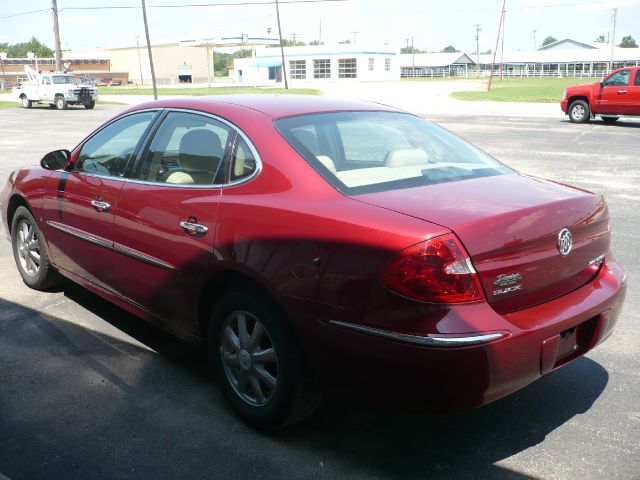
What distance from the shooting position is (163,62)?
112m

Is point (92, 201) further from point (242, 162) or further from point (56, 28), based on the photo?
point (56, 28)

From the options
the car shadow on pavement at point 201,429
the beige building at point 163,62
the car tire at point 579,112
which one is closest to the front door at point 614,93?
the car tire at point 579,112

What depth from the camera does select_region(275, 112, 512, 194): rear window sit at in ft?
10.8

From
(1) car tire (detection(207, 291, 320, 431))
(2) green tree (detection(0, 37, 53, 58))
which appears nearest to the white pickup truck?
(1) car tire (detection(207, 291, 320, 431))

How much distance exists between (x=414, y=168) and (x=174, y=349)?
200 cm

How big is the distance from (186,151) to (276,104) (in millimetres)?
578

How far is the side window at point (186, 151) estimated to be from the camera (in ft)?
11.9

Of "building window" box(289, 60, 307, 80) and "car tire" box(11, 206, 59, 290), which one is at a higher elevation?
"car tire" box(11, 206, 59, 290)

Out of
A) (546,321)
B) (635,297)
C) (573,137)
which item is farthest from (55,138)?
(546,321)

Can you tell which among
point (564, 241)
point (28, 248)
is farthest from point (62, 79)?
point (564, 241)

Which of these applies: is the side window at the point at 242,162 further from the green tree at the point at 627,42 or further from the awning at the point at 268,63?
the green tree at the point at 627,42

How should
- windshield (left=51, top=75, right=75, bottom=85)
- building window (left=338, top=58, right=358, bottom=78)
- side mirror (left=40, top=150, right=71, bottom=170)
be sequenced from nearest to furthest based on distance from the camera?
side mirror (left=40, top=150, right=71, bottom=170) < windshield (left=51, top=75, right=75, bottom=85) < building window (left=338, top=58, right=358, bottom=78)

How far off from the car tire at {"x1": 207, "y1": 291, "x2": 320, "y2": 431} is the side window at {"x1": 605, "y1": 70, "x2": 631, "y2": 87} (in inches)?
837

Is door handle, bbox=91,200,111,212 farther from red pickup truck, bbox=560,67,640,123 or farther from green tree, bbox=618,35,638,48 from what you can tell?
green tree, bbox=618,35,638,48
